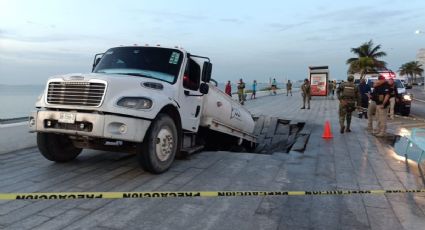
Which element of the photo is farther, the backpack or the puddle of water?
the backpack

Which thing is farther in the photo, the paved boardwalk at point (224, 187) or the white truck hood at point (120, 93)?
the white truck hood at point (120, 93)

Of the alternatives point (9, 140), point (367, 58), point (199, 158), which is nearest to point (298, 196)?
point (199, 158)

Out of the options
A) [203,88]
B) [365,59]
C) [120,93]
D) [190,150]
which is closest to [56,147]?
[120,93]

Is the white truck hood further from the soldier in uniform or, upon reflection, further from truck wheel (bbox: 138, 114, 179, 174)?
the soldier in uniform

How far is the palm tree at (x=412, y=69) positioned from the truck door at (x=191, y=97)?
14121 cm

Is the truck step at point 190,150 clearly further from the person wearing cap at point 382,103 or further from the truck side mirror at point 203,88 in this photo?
the person wearing cap at point 382,103

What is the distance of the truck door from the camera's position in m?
7.45

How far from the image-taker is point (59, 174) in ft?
21.1

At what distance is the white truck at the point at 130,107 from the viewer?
601 cm

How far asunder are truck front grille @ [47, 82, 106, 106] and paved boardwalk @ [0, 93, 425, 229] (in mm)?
1154

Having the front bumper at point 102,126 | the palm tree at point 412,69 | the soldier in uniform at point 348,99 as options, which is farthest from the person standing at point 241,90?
the palm tree at point 412,69

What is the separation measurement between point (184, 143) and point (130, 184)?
2240mm

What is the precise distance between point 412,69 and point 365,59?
242 feet

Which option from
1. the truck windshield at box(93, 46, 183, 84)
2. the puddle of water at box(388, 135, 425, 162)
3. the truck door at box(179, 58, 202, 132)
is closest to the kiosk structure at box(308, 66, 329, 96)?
the puddle of water at box(388, 135, 425, 162)
